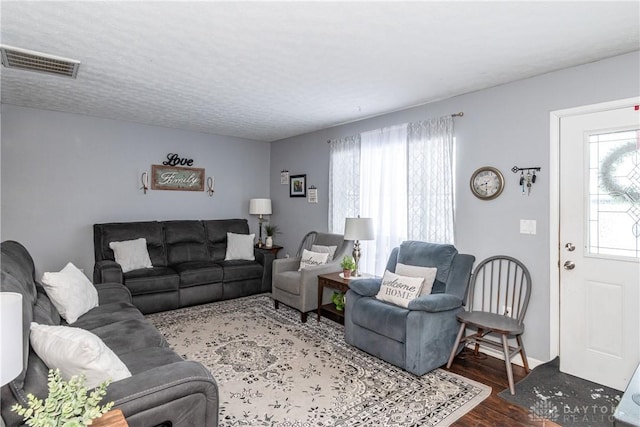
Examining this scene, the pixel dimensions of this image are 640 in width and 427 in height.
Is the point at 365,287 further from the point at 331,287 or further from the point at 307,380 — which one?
the point at 307,380

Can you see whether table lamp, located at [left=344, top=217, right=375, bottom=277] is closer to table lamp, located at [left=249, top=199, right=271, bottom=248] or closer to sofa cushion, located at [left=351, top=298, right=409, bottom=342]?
A: sofa cushion, located at [left=351, top=298, right=409, bottom=342]

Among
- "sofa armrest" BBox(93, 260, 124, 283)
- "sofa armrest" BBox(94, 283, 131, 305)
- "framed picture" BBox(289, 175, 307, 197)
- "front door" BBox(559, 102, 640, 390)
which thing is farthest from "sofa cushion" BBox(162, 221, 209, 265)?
"front door" BBox(559, 102, 640, 390)

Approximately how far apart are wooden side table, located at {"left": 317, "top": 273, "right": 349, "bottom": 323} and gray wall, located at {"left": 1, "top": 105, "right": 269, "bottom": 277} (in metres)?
2.61

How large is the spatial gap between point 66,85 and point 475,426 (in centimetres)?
442

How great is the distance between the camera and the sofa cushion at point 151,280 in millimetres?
4055

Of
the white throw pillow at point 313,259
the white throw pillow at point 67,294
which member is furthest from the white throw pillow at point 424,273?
the white throw pillow at point 67,294

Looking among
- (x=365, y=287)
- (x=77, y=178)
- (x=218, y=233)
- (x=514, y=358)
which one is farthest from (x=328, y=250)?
(x=77, y=178)

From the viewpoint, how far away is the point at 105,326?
8.22 feet

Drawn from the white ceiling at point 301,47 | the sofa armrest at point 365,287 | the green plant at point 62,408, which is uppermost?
the white ceiling at point 301,47

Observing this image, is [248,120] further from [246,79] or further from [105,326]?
[105,326]

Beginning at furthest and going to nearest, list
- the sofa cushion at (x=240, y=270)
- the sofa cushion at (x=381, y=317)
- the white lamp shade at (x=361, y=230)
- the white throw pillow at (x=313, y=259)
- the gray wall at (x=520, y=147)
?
the sofa cushion at (x=240, y=270) < the white throw pillow at (x=313, y=259) < the white lamp shade at (x=361, y=230) < the sofa cushion at (x=381, y=317) < the gray wall at (x=520, y=147)

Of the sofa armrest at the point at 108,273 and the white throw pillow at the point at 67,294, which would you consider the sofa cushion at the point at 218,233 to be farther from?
the white throw pillow at the point at 67,294

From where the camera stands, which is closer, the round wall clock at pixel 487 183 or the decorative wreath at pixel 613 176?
the decorative wreath at pixel 613 176

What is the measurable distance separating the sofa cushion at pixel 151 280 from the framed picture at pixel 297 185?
2.23m
